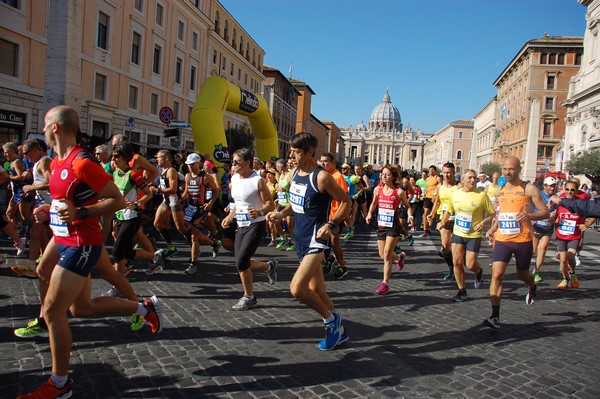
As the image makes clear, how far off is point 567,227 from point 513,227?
129 inches

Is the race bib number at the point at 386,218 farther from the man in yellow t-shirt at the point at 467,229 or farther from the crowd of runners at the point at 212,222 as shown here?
the man in yellow t-shirt at the point at 467,229

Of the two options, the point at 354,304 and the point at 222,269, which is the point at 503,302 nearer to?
the point at 354,304

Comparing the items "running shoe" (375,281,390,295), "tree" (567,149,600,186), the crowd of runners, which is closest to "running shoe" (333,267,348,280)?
the crowd of runners

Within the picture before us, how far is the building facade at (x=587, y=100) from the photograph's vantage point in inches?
1585

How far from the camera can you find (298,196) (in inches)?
183

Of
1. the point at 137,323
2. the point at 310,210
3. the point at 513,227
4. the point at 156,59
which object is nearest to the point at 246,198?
the point at 310,210

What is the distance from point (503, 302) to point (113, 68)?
25.7 meters

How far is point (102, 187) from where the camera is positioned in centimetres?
330

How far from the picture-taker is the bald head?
3266mm

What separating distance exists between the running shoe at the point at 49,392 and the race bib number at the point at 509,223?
455 cm

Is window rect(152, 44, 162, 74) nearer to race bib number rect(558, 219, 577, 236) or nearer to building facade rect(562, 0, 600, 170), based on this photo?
race bib number rect(558, 219, 577, 236)

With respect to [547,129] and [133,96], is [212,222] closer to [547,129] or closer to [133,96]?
[133,96]

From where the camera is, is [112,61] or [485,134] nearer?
[112,61]

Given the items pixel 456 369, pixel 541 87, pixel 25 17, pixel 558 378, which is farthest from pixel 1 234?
pixel 541 87
